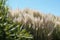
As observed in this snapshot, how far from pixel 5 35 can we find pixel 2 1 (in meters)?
0.78

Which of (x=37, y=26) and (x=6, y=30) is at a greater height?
(x=6, y=30)

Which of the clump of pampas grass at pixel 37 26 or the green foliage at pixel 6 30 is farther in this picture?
the clump of pampas grass at pixel 37 26

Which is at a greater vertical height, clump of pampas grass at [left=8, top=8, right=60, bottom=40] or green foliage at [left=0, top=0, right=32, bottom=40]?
green foliage at [left=0, top=0, right=32, bottom=40]

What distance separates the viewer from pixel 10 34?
4324 millimetres

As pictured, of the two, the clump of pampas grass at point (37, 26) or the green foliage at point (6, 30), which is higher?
the green foliage at point (6, 30)

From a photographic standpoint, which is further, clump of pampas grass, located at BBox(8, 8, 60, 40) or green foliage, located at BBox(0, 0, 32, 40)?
clump of pampas grass, located at BBox(8, 8, 60, 40)

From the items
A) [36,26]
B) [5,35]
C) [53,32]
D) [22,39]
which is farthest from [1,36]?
[53,32]

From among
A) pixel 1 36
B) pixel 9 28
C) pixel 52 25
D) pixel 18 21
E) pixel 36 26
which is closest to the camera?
pixel 1 36

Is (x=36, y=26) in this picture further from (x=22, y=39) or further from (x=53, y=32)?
(x=22, y=39)

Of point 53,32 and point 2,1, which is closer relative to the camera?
point 2,1

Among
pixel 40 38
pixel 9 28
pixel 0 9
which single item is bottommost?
pixel 40 38

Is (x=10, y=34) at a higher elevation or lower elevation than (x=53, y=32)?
higher

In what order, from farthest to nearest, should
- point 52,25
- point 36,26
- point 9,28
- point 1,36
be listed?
point 52,25
point 36,26
point 9,28
point 1,36

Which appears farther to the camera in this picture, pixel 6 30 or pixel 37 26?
pixel 37 26
